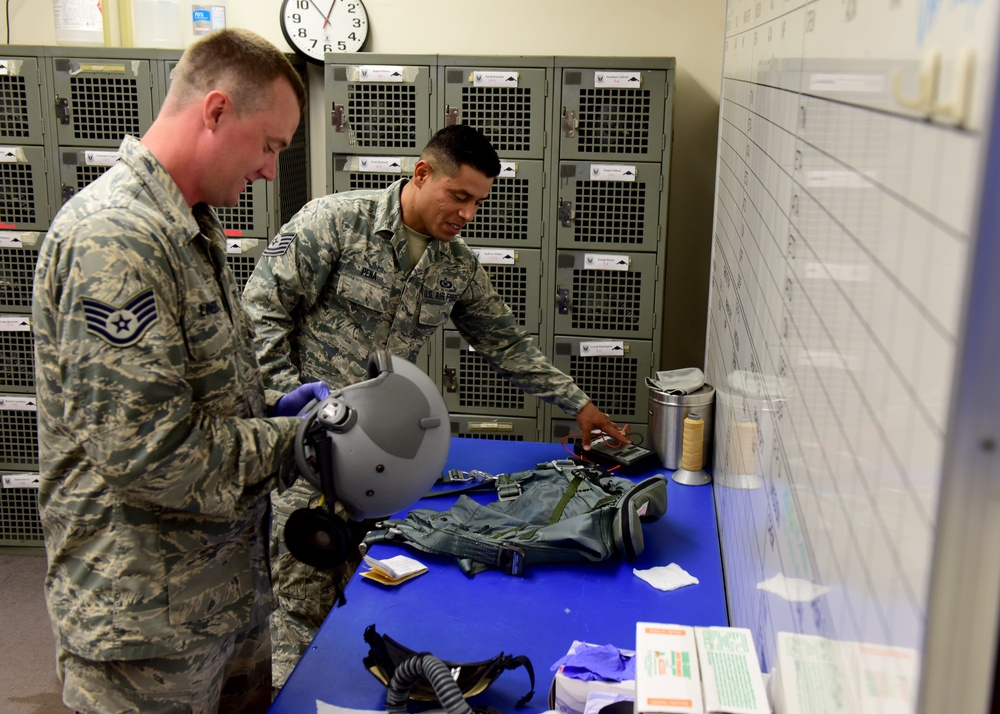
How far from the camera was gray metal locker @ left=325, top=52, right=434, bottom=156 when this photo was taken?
355 centimetres

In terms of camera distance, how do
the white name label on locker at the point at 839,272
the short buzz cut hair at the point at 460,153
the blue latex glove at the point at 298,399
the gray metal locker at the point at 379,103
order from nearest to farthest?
1. the white name label on locker at the point at 839,272
2. the blue latex glove at the point at 298,399
3. the short buzz cut hair at the point at 460,153
4. the gray metal locker at the point at 379,103

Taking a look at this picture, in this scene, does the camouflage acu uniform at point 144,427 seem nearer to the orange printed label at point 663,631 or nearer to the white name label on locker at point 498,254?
the orange printed label at point 663,631

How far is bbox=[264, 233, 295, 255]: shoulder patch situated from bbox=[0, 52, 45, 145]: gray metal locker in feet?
6.39

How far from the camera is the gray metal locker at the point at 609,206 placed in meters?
3.54

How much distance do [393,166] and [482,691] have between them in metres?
2.49

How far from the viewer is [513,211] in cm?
363

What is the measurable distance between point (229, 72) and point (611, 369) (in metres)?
2.36

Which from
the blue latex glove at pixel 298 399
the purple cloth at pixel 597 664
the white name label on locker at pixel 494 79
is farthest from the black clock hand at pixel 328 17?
the purple cloth at pixel 597 664

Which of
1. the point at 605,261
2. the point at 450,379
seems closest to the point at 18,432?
the point at 450,379

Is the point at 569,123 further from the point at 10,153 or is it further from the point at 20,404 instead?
the point at 20,404

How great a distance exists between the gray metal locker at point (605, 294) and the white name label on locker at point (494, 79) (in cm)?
68

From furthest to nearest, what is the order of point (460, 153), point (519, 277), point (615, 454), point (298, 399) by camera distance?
point (519, 277), point (615, 454), point (460, 153), point (298, 399)

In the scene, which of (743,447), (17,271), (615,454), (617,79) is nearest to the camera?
(743,447)

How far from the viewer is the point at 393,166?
3.62 meters
